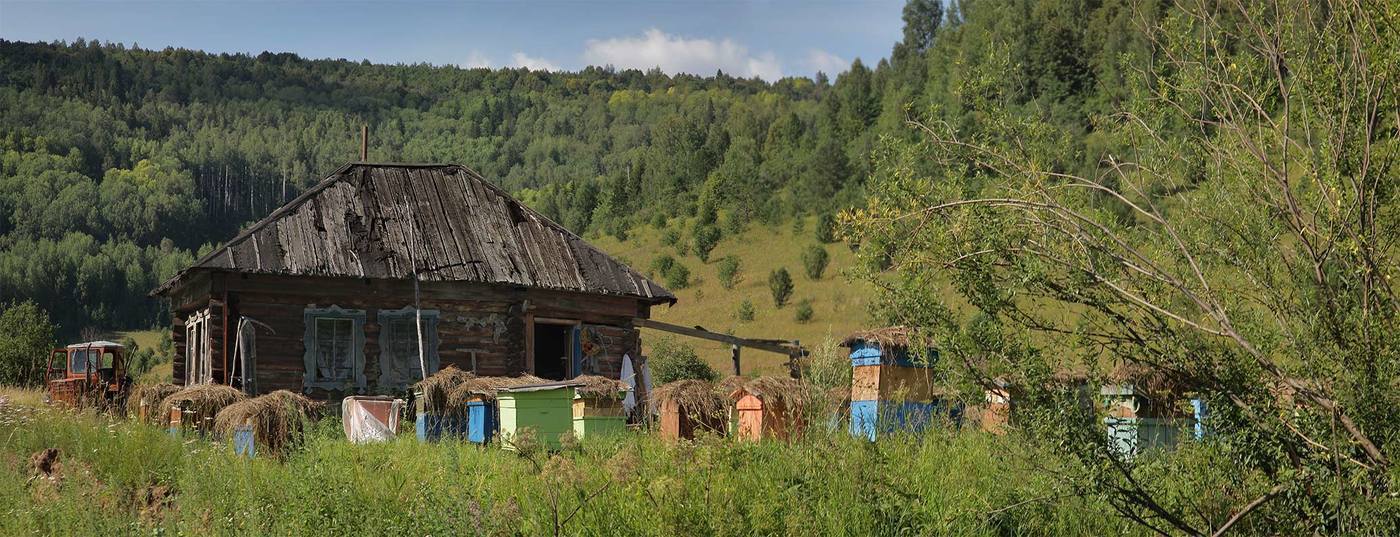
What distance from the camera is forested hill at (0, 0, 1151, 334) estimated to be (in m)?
66.8

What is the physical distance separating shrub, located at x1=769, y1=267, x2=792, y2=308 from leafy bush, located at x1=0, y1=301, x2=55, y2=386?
26.4m

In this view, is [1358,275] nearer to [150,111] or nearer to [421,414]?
[421,414]

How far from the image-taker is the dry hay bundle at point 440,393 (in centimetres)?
1288

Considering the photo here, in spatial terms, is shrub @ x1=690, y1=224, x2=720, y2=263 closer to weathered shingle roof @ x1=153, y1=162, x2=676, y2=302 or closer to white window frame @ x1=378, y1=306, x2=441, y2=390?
weathered shingle roof @ x1=153, y1=162, x2=676, y2=302

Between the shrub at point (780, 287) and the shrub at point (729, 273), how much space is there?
5.09 meters

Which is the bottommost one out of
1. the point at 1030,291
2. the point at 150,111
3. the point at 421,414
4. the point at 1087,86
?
the point at 421,414

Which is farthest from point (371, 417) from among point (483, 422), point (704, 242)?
point (704, 242)

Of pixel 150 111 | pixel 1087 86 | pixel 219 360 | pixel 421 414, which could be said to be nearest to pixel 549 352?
pixel 219 360

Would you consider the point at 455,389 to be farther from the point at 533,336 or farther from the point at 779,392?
the point at 533,336

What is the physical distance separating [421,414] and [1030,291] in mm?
8173

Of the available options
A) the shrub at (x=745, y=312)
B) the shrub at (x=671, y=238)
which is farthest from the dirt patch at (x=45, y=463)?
the shrub at (x=671, y=238)

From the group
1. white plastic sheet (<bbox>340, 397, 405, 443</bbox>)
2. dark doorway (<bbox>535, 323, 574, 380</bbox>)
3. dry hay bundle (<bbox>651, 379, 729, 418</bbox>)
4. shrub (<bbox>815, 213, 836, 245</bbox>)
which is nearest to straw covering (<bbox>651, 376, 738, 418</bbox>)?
dry hay bundle (<bbox>651, 379, 729, 418</bbox>)

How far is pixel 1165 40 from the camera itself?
25.2ft

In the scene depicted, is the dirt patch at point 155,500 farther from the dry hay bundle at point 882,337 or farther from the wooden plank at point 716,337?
the wooden plank at point 716,337
